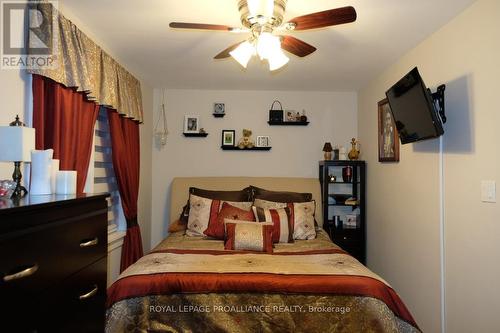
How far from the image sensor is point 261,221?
319cm

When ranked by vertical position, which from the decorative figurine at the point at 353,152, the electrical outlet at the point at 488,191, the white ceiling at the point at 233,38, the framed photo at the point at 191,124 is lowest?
the electrical outlet at the point at 488,191

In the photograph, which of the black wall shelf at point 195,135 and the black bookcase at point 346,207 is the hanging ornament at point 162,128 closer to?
the black wall shelf at point 195,135

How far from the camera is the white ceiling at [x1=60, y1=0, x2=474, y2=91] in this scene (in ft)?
7.00

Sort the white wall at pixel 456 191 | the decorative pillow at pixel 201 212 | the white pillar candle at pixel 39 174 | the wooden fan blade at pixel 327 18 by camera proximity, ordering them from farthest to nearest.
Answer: the decorative pillow at pixel 201 212
the white wall at pixel 456 191
the wooden fan blade at pixel 327 18
the white pillar candle at pixel 39 174

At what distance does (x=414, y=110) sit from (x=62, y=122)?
243cm

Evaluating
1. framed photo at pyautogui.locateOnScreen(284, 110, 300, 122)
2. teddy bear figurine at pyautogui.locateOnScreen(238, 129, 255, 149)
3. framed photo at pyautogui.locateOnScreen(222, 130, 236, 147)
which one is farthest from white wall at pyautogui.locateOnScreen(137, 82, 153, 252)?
framed photo at pyautogui.locateOnScreen(284, 110, 300, 122)

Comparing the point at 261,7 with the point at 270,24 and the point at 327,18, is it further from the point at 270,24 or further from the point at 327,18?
the point at 327,18

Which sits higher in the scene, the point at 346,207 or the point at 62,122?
the point at 62,122

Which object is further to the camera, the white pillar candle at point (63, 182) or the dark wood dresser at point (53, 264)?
the white pillar candle at point (63, 182)

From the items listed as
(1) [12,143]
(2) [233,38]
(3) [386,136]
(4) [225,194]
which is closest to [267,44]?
(2) [233,38]

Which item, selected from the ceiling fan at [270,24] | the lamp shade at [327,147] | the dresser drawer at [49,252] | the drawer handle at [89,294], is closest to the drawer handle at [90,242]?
the dresser drawer at [49,252]

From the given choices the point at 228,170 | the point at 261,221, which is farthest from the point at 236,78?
the point at 261,221

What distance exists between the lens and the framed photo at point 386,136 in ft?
10.5

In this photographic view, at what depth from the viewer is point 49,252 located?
115cm
